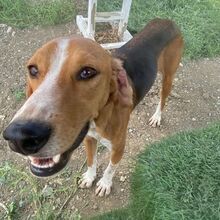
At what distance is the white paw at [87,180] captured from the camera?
13.6 feet

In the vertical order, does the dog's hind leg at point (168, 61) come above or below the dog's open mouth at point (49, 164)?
below

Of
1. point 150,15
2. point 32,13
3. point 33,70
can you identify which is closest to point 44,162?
point 33,70

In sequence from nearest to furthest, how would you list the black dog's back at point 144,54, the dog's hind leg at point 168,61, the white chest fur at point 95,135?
the white chest fur at point 95,135 < the black dog's back at point 144,54 < the dog's hind leg at point 168,61

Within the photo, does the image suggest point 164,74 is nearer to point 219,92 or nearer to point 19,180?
point 219,92

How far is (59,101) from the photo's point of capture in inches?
94.7

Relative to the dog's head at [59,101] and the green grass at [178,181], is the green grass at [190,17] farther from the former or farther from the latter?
the dog's head at [59,101]

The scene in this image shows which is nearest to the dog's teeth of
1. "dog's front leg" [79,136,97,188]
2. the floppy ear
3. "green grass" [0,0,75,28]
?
the floppy ear

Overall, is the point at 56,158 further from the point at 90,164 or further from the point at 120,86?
the point at 90,164

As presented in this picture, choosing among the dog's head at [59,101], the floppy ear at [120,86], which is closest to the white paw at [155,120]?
the floppy ear at [120,86]

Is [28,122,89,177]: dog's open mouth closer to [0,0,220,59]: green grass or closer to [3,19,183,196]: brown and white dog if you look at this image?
[3,19,183,196]: brown and white dog

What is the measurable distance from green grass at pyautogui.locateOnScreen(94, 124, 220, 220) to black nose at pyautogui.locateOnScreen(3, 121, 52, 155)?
5.62 ft

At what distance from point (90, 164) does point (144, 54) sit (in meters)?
1.22

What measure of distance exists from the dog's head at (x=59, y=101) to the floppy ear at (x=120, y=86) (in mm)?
47

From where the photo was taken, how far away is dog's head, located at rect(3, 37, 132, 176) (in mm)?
2250
